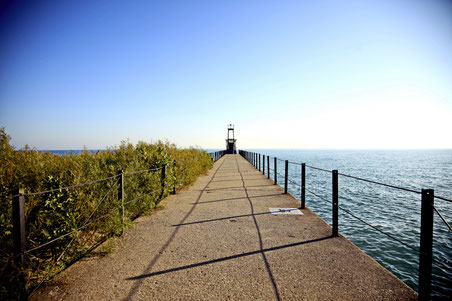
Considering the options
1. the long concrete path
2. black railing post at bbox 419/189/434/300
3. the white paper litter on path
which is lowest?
the white paper litter on path

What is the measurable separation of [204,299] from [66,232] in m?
2.11

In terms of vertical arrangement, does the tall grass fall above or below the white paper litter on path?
above

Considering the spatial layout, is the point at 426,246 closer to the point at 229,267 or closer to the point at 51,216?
the point at 229,267

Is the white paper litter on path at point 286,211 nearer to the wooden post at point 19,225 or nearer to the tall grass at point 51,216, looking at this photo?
the tall grass at point 51,216

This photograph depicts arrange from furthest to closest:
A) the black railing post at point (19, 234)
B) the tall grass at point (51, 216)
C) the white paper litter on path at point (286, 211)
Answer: the white paper litter on path at point (286, 211) → the tall grass at point (51, 216) → the black railing post at point (19, 234)

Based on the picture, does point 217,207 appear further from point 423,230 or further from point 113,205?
point 423,230

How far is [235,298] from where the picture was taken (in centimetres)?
250

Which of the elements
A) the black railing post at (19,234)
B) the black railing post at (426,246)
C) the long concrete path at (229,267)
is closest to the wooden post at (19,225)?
the black railing post at (19,234)

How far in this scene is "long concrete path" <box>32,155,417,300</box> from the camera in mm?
2594

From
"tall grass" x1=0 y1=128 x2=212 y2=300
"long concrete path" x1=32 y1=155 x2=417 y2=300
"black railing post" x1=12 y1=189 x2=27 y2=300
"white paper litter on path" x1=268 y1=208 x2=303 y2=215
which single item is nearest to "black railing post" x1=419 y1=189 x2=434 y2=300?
"long concrete path" x1=32 y1=155 x2=417 y2=300

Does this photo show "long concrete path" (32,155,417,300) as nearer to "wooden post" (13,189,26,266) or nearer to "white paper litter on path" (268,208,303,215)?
"wooden post" (13,189,26,266)

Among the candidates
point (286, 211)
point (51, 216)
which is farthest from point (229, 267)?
point (286, 211)

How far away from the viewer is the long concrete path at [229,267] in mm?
2594

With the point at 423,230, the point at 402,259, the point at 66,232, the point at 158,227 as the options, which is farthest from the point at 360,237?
the point at 66,232
